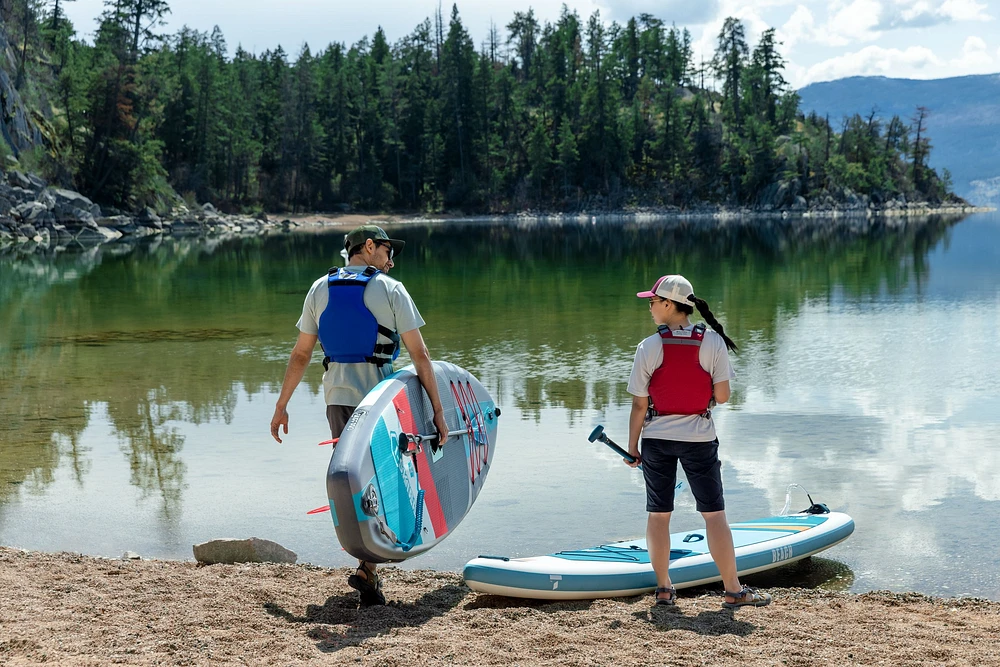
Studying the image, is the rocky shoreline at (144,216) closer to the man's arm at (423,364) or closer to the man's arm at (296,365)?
the man's arm at (296,365)

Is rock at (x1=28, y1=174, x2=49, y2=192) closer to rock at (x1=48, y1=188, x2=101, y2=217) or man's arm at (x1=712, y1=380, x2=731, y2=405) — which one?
rock at (x1=48, y1=188, x2=101, y2=217)

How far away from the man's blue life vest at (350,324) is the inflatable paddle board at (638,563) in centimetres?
130

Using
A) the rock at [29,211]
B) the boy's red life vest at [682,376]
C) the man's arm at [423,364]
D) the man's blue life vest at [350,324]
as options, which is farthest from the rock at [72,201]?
the boy's red life vest at [682,376]

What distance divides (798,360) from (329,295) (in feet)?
34.8

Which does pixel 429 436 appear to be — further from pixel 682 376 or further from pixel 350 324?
pixel 682 376

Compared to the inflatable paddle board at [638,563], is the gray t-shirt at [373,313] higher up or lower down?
higher up

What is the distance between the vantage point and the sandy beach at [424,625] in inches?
182

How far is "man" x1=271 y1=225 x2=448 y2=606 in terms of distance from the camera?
5.65 m

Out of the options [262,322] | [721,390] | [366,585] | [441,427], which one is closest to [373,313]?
[441,427]

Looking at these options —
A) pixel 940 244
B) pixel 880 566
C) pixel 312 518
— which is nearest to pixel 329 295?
pixel 312 518

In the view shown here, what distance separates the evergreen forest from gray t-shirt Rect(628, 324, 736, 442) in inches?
3175

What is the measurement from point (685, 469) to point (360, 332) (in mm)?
1895

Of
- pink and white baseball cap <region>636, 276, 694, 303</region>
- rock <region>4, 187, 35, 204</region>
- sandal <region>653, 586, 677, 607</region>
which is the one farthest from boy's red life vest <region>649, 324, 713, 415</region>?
rock <region>4, 187, 35, 204</region>

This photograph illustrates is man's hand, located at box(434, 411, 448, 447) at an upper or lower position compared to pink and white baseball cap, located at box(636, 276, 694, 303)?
lower
